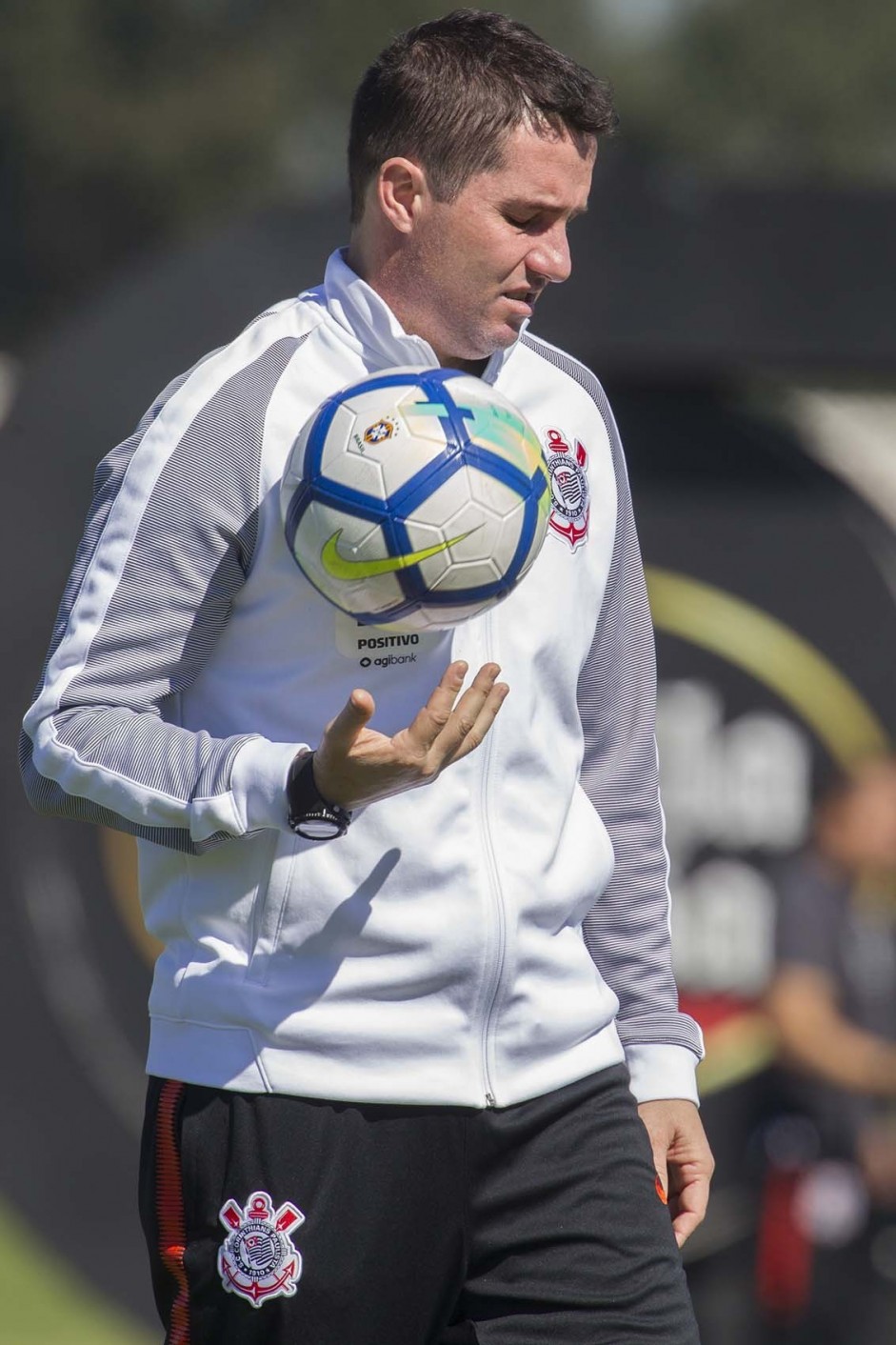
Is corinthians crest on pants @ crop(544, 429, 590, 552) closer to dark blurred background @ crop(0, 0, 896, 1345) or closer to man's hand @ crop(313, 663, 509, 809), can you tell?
man's hand @ crop(313, 663, 509, 809)

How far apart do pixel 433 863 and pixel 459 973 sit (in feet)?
0.43

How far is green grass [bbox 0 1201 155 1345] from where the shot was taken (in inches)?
247

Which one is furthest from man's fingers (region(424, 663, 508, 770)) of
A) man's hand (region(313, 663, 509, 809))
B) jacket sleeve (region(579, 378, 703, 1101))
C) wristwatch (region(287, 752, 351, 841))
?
jacket sleeve (region(579, 378, 703, 1101))

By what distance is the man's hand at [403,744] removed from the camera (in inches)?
80.0

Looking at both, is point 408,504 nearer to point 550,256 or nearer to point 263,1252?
point 550,256

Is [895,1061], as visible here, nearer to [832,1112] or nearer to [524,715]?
[832,1112]

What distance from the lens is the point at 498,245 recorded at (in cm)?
231

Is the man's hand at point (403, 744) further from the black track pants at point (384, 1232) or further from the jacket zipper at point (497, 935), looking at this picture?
the black track pants at point (384, 1232)

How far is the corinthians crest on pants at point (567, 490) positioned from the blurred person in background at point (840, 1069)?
4.29 m

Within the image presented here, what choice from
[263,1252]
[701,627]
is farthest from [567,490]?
[701,627]

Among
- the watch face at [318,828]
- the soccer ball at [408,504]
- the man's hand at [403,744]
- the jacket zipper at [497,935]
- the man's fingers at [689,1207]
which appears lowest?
the man's fingers at [689,1207]

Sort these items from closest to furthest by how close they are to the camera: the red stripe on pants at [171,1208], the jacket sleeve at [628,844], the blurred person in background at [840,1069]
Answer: the red stripe on pants at [171,1208] → the jacket sleeve at [628,844] → the blurred person in background at [840,1069]

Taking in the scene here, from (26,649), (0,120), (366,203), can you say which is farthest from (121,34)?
(366,203)

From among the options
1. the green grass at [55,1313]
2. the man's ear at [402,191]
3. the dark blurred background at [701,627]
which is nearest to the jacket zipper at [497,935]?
the man's ear at [402,191]
